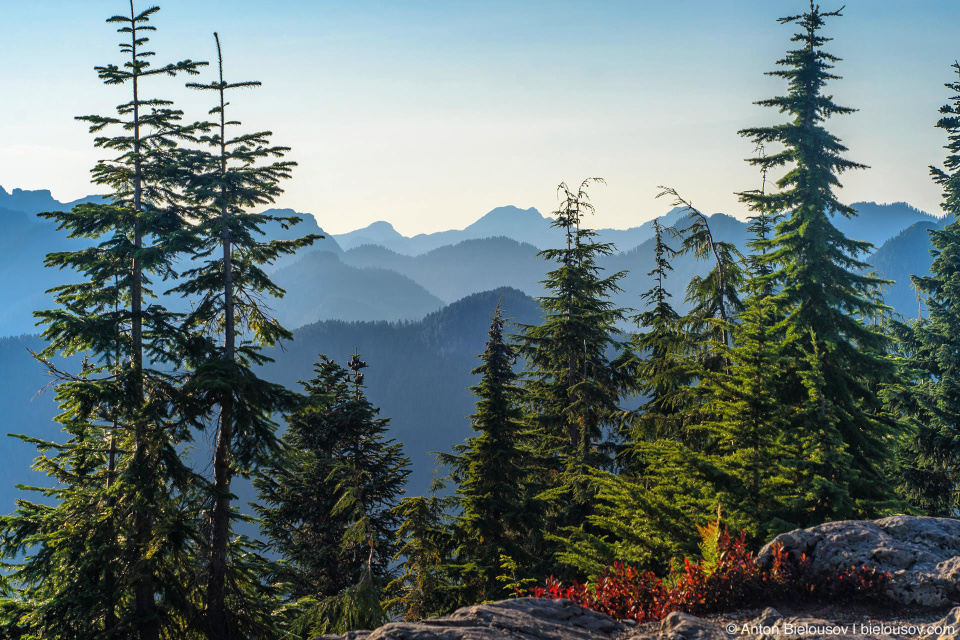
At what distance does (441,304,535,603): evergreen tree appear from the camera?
16812mm

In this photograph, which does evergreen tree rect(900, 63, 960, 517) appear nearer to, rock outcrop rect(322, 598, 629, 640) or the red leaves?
the red leaves

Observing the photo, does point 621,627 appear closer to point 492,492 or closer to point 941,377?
point 492,492

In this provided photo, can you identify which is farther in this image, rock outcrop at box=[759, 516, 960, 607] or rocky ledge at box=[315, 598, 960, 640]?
rock outcrop at box=[759, 516, 960, 607]

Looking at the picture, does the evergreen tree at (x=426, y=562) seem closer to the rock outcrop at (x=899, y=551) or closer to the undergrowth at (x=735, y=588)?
the undergrowth at (x=735, y=588)

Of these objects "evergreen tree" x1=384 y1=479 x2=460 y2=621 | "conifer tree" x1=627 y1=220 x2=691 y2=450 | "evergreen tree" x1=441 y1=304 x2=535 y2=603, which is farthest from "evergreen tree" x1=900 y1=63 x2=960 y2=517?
"evergreen tree" x1=384 y1=479 x2=460 y2=621

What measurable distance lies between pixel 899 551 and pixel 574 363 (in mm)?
13416

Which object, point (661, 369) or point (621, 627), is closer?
point (621, 627)

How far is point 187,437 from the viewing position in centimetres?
1453

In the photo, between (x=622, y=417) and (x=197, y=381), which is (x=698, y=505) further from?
(x=197, y=381)

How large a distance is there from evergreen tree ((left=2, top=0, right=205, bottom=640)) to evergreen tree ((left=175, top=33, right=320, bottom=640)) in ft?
2.29

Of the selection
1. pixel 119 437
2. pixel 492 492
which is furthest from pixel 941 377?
pixel 119 437

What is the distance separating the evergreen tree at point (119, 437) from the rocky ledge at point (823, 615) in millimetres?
9465

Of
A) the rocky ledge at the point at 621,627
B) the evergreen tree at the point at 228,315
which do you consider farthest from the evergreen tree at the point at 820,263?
the evergreen tree at the point at 228,315

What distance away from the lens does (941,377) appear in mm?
26500
